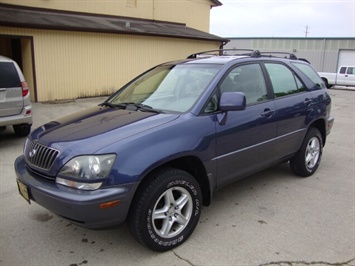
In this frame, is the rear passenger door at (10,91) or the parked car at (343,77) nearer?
the rear passenger door at (10,91)

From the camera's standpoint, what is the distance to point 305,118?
186 inches

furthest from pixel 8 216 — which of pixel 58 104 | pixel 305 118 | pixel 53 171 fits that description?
pixel 58 104

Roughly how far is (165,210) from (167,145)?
1.92 ft

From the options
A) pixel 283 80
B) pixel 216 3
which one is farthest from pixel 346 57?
pixel 283 80

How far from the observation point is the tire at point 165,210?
282cm

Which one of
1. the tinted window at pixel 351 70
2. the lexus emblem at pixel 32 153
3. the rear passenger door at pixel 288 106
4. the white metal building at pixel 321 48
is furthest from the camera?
the white metal building at pixel 321 48

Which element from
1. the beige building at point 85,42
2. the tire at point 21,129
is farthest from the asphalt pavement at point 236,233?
the beige building at point 85,42

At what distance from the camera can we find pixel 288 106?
441cm

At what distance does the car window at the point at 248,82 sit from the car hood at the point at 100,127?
2.87 feet

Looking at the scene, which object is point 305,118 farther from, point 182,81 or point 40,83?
point 40,83

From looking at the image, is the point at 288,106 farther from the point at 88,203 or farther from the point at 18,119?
the point at 18,119

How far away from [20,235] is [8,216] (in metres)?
0.51

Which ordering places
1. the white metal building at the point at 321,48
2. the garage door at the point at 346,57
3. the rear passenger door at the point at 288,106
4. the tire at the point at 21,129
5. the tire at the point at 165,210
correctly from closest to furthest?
the tire at the point at 165,210 → the rear passenger door at the point at 288,106 → the tire at the point at 21,129 → the garage door at the point at 346,57 → the white metal building at the point at 321,48

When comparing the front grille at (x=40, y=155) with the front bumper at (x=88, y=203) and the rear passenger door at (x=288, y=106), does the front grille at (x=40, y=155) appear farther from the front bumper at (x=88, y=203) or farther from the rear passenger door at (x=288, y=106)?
the rear passenger door at (x=288, y=106)
